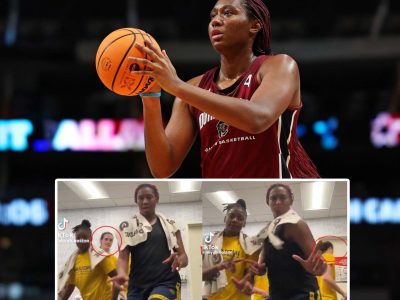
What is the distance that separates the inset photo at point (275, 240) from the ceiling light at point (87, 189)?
0.31m

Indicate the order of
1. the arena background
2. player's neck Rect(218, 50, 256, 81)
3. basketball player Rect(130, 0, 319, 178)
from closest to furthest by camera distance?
basketball player Rect(130, 0, 319, 178), player's neck Rect(218, 50, 256, 81), the arena background

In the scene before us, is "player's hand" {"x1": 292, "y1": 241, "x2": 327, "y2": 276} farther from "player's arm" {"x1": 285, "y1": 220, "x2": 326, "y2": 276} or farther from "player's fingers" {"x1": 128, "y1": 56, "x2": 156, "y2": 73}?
"player's fingers" {"x1": 128, "y1": 56, "x2": 156, "y2": 73}

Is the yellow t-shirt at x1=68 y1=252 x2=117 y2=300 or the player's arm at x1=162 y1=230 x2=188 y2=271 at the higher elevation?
the player's arm at x1=162 y1=230 x2=188 y2=271

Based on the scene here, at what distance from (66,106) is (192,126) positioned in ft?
31.1

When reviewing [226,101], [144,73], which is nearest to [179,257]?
[226,101]

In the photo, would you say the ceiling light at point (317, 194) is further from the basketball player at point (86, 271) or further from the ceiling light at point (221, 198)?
the basketball player at point (86, 271)

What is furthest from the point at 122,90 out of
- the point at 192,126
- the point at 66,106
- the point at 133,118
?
the point at 66,106

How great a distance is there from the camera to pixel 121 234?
9.13 ft

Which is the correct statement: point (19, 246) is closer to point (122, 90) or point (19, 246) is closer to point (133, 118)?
point (133, 118)

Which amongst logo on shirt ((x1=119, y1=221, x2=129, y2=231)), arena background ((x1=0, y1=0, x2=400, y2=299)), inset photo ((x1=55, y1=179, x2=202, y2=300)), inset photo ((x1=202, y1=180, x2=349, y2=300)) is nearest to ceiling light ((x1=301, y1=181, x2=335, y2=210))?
inset photo ((x1=202, y1=180, x2=349, y2=300))

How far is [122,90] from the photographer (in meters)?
3.19

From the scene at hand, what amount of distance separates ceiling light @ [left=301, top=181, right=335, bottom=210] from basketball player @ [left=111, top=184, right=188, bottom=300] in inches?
15.9

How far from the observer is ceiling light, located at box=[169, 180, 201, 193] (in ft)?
9.05

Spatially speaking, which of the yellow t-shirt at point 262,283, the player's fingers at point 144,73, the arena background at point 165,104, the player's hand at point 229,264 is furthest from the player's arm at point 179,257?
the arena background at point 165,104
